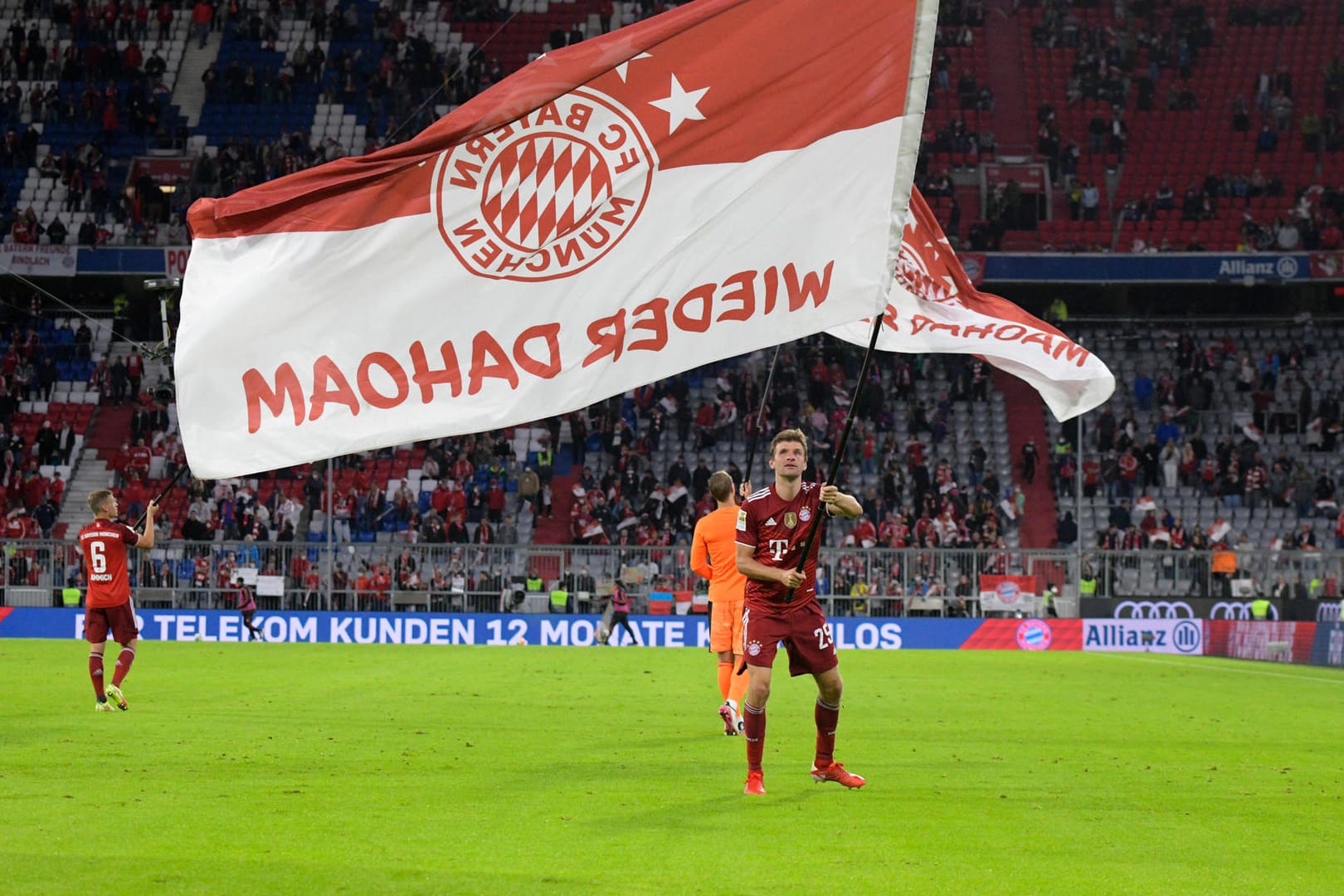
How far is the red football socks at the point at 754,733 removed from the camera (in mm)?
10594

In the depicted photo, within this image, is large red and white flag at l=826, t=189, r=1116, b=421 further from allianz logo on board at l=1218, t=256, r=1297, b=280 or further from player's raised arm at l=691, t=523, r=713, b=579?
allianz logo on board at l=1218, t=256, r=1297, b=280

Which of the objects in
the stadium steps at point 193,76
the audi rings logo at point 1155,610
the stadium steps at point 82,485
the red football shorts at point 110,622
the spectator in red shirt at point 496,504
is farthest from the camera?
the stadium steps at point 193,76

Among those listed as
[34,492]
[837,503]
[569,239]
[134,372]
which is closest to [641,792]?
[837,503]

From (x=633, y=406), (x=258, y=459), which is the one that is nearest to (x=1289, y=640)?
(x=633, y=406)

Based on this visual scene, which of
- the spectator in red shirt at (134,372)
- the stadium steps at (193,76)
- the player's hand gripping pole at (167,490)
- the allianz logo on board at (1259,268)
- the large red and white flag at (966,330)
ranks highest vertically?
the stadium steps at (193,76)

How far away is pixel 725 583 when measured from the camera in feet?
48.3

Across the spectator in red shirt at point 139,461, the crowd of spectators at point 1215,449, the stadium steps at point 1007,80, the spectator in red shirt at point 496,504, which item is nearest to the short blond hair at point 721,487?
the crowd of spectators at point 1215,449

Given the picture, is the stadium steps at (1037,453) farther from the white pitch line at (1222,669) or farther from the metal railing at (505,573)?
the white pitch line at (1222,669)

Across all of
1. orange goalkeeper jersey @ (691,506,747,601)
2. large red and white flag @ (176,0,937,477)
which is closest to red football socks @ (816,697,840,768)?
large red and white flag @ (176,0,937,477)

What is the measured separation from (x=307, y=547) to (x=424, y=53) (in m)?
21.9

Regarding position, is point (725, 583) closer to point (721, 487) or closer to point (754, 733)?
point (721, 487)

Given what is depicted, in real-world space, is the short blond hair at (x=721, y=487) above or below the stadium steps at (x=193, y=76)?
below

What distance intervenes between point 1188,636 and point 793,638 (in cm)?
2578

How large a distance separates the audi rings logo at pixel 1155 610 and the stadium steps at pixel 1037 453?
233 inches
